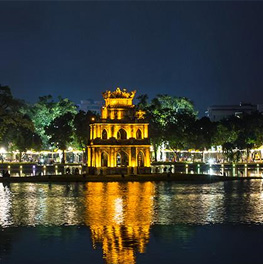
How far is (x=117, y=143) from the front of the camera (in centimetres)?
7625

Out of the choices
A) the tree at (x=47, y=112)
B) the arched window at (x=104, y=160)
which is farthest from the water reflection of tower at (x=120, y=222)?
the tree at (x=47, y=112)

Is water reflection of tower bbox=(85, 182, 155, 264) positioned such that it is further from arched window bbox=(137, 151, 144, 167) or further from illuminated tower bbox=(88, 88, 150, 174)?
arched window bbox=(137, 151, 144, 167)

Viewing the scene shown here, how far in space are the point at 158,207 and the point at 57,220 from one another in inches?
339

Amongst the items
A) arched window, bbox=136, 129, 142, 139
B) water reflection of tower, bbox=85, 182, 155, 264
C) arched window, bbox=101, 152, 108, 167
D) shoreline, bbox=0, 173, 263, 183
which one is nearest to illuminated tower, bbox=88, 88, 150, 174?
arched window, bbox=136, 129, 142, 139

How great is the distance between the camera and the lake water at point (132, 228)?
20.7 m

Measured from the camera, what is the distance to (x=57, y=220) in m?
30.1

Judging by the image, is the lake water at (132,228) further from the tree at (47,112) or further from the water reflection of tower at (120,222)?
the tree at (47,112)

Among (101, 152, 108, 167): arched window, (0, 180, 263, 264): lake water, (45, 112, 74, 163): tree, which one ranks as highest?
(45, 112, 74, 163): tree

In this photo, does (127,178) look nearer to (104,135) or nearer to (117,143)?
(117,143)

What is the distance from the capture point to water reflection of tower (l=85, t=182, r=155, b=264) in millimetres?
21484

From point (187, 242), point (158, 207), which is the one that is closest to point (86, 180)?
point (158, 207)

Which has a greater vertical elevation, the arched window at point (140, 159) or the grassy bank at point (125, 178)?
the arched window at point (140, 159)

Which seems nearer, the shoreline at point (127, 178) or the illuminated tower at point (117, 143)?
the shoreline at point (127, 178)

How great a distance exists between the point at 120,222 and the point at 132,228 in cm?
209
